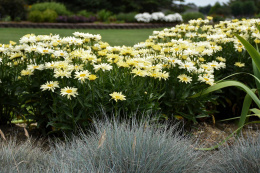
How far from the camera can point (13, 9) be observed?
13.8 meters

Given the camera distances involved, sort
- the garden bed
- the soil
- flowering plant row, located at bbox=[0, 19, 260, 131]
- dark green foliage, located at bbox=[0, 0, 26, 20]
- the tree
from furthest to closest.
A: the tree
dark green foliage, located at bbox=[0, 0, 26, 20]
the garden bed
the soil
flowering plant row, located at bbox=[0, 19, 260, 131]

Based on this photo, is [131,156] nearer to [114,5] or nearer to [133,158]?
[133,158]

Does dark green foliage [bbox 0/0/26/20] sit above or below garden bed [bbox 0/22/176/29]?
above

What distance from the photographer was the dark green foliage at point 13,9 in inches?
526

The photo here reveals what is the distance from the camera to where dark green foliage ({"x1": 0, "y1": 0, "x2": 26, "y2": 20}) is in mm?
13367

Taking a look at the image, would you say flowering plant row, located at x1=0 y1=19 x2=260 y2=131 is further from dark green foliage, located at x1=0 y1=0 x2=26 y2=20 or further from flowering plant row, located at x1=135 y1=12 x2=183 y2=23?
flowering plant row, located at x1=135 y1=12 x2=183 y2=23

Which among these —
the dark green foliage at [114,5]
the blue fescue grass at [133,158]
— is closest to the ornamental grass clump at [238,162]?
the blue fescue grass at [133,158]

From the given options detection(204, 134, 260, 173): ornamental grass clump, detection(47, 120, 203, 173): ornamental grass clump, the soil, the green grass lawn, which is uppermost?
the green grass lawn

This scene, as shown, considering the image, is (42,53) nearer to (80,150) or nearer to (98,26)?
(80,150)

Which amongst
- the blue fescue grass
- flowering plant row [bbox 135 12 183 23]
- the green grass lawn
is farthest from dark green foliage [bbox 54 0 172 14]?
the blue fescue grass

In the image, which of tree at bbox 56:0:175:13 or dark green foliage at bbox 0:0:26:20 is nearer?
dark green foliage at bbox 0:0:26:20

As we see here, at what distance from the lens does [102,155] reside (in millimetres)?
2039

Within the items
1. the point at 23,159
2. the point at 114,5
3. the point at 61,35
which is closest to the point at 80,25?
the point at 61,35

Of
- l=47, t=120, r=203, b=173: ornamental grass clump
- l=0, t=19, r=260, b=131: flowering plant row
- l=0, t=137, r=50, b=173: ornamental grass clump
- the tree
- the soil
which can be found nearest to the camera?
l=47, t=120, r=203, b=173: ornamental grass clump
